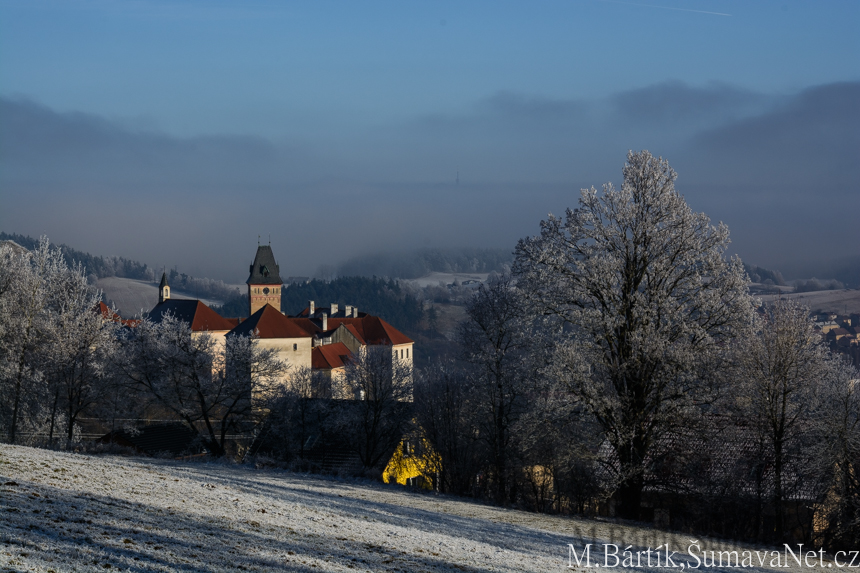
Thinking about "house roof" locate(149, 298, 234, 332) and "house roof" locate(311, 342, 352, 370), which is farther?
"house roof" locate(149, 298, 234, 332)

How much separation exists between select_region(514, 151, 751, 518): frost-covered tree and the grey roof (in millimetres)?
115133

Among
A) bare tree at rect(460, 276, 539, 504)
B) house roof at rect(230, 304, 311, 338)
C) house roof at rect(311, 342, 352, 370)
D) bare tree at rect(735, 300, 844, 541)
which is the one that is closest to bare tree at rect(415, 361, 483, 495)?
bare tree at rect(460, 276, 539, 504)

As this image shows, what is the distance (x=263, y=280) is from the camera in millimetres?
132000

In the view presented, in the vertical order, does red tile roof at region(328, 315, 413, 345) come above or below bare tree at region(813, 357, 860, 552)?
above

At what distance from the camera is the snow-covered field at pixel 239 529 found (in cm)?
915

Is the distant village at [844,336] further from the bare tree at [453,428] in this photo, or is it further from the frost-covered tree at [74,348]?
the frost-covered tree at [74,348]

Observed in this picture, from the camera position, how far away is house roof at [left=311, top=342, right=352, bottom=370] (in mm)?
90500

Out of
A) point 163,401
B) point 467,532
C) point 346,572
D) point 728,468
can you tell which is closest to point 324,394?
point 163,401

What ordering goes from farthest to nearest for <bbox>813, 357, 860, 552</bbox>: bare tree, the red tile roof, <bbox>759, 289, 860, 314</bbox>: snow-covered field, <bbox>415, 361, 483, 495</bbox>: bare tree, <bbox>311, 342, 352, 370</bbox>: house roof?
the red tile roof, <bbox>759, 289, 860, 314</bbox>: snow-covered field, <bbox>311, 342, 352, 370</bbox>: house roof, <bbox>415, 361, 483, 495</bbox>: bare tree, <bbox>813, 357, 860, 552</bbox>: bare tree

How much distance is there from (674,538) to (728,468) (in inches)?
231

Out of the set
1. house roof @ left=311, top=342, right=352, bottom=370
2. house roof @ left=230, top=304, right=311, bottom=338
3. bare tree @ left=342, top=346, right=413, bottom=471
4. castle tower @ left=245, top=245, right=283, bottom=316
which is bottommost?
bare tree @ left=342, top=346, right=413, bottom=471

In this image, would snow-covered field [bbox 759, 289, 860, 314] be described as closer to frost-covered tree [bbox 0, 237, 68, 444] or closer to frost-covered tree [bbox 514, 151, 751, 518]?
frost-covered tree [bbox 514, 151, 751, 518]

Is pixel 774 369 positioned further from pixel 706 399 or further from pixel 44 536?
pixel 44 536

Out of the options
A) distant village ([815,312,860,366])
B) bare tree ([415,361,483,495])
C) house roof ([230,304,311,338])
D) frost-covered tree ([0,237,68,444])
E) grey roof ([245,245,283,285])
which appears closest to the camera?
bare tree ([415,361,483,495])
